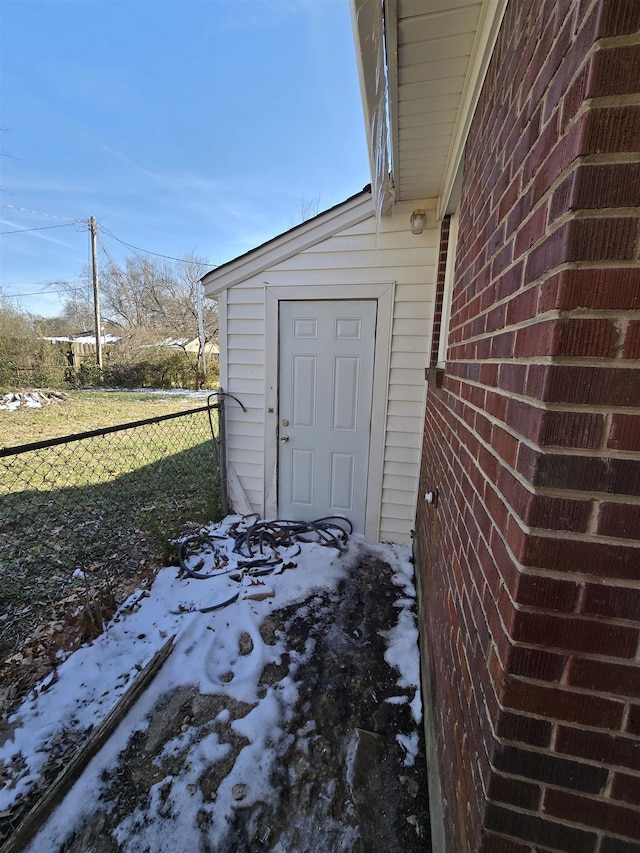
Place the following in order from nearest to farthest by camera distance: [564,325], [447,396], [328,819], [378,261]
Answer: [564,325] → [328,819] → [447,396] → [378,261]

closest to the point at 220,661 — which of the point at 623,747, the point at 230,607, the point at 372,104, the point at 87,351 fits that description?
the point at 230,607

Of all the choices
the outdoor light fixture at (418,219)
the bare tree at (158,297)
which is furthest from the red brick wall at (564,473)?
the bare tree at (158,297)

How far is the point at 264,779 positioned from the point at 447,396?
6.12ft

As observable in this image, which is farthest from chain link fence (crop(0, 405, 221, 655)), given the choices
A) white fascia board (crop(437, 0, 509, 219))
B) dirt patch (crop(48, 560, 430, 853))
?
white fascia board (crop(437, 0, 509, 219))

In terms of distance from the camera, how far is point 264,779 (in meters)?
1.42

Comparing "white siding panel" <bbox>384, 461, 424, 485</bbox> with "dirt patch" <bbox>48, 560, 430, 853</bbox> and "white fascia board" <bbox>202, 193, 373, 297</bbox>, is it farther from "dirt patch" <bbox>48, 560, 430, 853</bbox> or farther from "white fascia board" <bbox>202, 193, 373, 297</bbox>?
"white fascia board" <bbox>202, 193, 373, 297</bbox>

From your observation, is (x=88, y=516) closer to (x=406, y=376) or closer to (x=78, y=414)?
(x=406, y=376)

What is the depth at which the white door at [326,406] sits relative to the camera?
321cm

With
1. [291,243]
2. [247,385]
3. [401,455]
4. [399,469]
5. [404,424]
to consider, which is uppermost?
[291,243]

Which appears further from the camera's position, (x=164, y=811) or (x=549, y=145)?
(x=164, y=811)

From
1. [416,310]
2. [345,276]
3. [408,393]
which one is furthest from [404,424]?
[345,276]

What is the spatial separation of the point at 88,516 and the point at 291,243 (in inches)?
130

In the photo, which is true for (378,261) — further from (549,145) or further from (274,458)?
(549,145)

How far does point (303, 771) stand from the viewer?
1.45 meters
